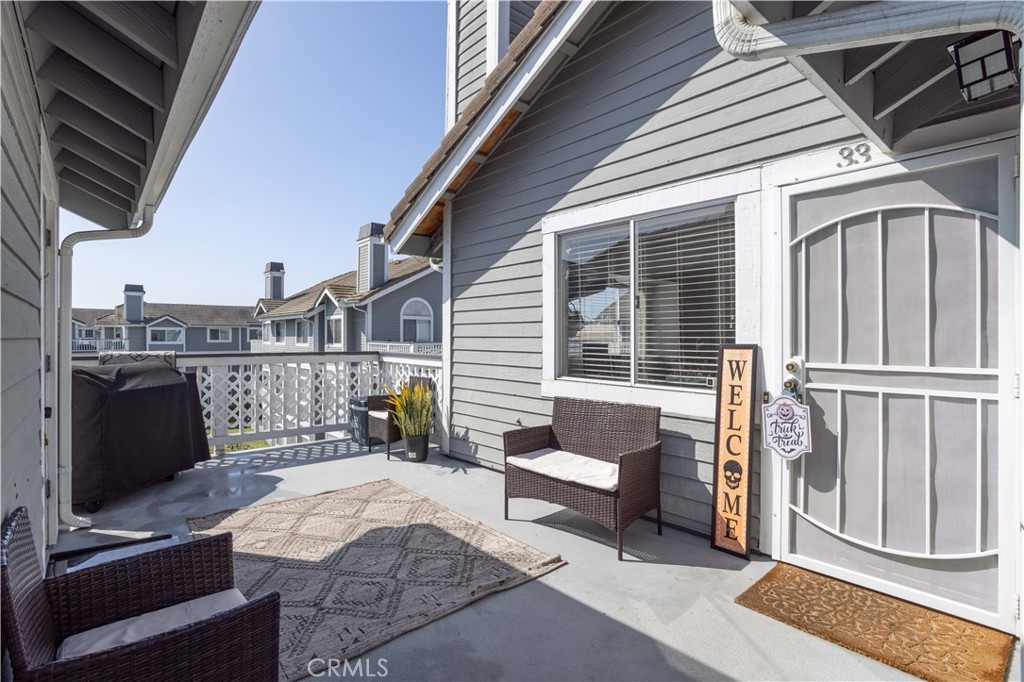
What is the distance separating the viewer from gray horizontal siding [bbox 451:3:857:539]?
10.3ft

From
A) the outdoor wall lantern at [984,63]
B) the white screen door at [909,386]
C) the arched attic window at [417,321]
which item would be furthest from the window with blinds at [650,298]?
the arched attic window at [417,321]

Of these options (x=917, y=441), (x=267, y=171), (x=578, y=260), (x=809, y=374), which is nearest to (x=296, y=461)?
(x=578, y=260)

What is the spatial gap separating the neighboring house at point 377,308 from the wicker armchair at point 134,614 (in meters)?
12.6

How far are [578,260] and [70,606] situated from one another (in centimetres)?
365

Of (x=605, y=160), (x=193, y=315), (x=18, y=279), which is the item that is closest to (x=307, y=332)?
(x=193, y=315)

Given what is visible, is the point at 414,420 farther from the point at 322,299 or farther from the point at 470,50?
the point at 322,299

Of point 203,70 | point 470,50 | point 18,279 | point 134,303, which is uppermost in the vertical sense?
point 470,50

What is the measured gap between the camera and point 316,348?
687 inches

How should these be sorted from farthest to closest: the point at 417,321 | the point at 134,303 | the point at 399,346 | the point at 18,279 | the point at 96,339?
A: the point at 96,339
the point at 134,303
the point at 417,321
the point at 399,346
the point at 18,279

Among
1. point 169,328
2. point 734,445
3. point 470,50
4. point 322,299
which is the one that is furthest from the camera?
point 169,328

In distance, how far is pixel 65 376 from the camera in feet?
11.0

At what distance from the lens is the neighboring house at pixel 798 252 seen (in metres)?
2.21

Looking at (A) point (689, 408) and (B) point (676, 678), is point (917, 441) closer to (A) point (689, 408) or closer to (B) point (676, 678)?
(A) point (689, 408)

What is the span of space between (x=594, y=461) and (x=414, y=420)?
94.2 inches
